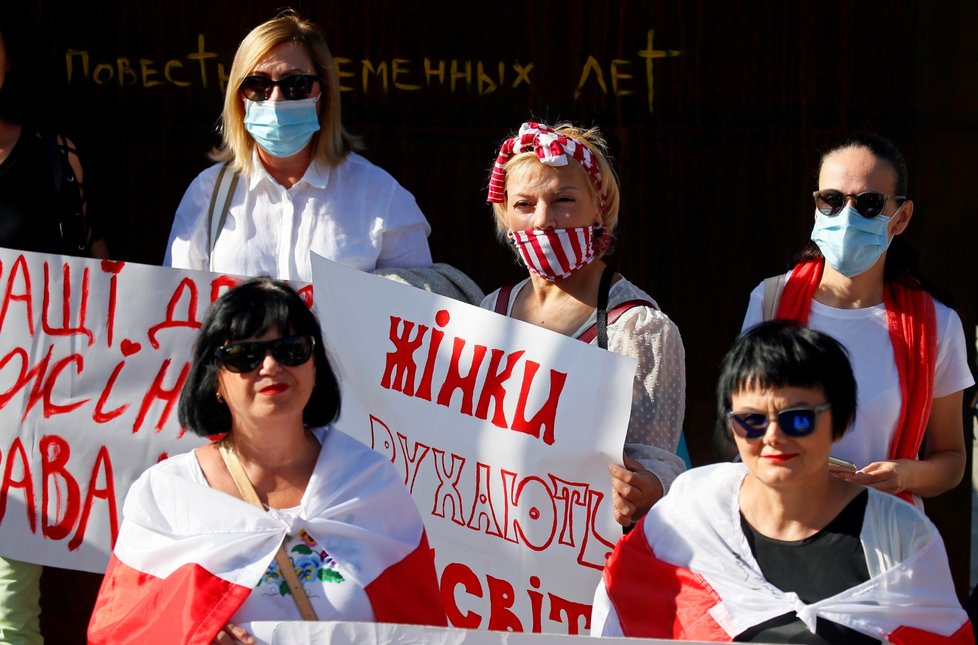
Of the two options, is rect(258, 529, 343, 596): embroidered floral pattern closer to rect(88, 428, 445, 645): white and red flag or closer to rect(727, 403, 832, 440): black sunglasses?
rect(88, 428, 445, 645): white and red flag

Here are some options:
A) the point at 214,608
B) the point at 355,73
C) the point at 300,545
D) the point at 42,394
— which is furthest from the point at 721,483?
the point at 355,73

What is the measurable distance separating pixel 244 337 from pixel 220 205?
1177 mm

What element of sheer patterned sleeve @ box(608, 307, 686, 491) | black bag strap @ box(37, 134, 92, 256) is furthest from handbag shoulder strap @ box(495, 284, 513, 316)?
black bag strap @ box(37, 134, 92, 256)

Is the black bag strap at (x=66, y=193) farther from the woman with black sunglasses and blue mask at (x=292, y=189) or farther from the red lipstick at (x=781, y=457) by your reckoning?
the red lipstick at (x=781, y=457)

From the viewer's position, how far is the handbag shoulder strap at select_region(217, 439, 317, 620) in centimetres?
311

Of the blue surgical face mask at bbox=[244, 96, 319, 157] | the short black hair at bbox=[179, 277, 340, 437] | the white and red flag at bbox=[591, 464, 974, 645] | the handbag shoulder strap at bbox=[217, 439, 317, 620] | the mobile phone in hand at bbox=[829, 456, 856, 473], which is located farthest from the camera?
the blue surgical face mask at bbox=[244, 96, 319, 157]

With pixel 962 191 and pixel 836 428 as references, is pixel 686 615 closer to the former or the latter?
pixel 836 428

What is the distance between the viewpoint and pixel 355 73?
→ 210 inches

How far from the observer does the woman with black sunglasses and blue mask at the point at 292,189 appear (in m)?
4.15

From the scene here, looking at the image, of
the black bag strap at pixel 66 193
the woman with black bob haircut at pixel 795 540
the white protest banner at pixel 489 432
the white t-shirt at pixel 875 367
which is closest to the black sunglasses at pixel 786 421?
the woman with black bob haircut at pixel 795 540

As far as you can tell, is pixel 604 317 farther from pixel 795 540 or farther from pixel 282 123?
pixel 282 123

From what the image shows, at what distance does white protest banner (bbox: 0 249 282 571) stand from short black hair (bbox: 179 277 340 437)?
1.02m

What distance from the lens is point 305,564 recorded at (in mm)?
3162

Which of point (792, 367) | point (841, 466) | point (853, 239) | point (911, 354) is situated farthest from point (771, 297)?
point (792, 367)
